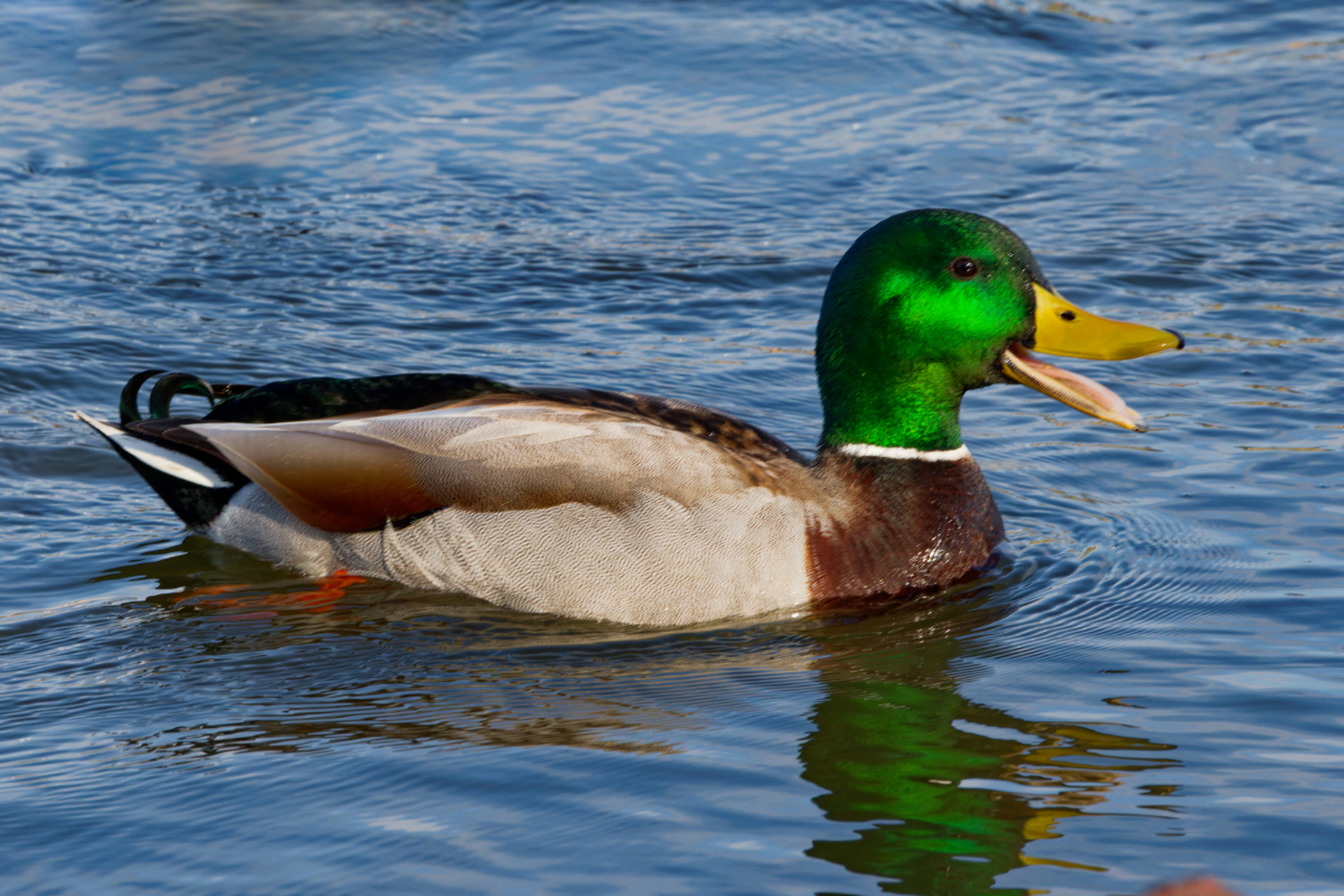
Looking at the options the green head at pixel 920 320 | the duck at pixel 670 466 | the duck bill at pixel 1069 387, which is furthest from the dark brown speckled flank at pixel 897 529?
the duck bill at pixel 1069 387

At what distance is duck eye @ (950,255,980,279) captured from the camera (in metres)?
5.62

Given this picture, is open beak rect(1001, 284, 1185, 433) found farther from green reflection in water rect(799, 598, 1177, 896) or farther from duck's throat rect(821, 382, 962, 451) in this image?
green reflection in water rect(799, 598, 1177, 896)

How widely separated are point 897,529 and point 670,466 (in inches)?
34.0

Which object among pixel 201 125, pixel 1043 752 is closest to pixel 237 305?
pixel 201 125

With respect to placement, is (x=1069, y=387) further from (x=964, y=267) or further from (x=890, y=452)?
(x=890, y=452)

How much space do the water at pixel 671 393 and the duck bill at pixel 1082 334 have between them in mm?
795

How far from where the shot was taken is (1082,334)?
566cm

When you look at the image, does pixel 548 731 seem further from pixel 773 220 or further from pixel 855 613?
pixel 773 220

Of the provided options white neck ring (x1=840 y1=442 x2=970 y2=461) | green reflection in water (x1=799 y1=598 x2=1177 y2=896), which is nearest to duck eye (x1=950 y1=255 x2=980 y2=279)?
white neck ring (x1=840 y1=442 x2=970 y2=461)

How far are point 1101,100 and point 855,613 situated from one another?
7206 mm

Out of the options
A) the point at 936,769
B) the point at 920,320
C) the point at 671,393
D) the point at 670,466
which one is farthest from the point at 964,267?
the point at 671,393

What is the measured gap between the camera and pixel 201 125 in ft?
35.5

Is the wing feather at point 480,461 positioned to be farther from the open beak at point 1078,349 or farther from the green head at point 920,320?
the open beak at point 1078,349

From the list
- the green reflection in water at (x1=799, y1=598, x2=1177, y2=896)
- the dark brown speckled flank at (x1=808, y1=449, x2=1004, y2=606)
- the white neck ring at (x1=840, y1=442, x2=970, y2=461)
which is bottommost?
the green reflection in water at (x1=799, y1=598, x2=1177, y2=896)
